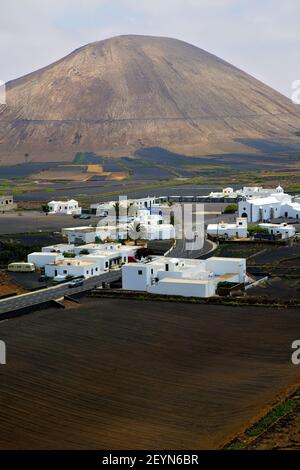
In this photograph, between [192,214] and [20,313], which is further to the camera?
[192,214]

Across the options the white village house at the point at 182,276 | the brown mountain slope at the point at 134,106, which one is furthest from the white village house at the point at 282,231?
the brown mountain slope at the point at 134,106

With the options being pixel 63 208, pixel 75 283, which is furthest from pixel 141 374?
pixel 63 208

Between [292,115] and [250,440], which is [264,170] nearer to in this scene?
[292,115]

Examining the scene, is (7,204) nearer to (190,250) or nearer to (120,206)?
(120,206)

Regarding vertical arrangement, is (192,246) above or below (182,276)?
above

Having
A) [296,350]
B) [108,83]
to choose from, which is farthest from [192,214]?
[108,83]
